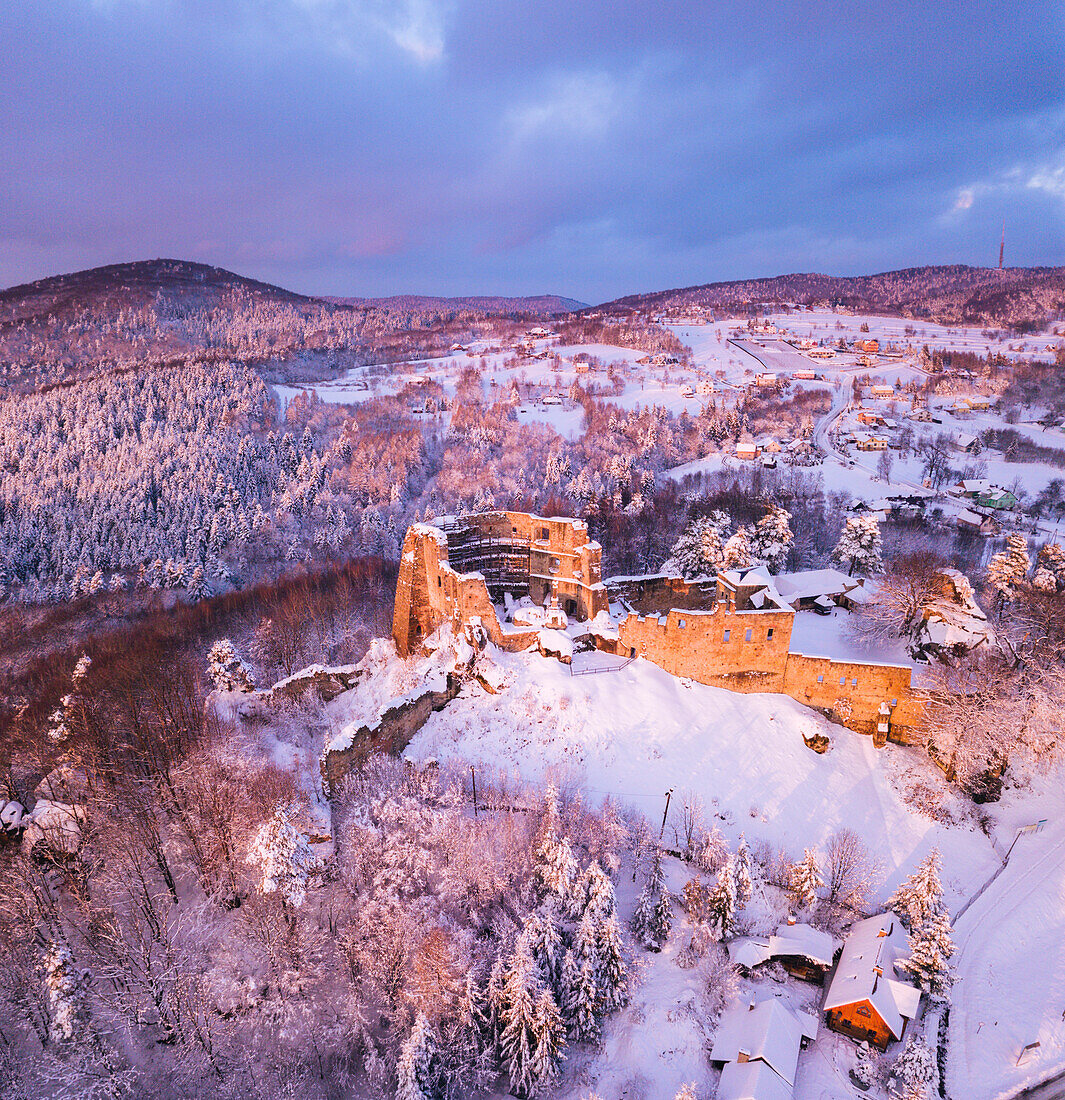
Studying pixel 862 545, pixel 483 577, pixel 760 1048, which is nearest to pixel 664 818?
pixel 760 1048

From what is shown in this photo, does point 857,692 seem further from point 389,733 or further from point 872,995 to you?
point 389,733

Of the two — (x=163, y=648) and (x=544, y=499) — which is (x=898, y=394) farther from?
(x=163, y=648)

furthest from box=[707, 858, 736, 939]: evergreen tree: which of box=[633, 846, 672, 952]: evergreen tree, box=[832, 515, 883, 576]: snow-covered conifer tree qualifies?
box=[832, 515, 883, 576]: snow-covered conifer tree

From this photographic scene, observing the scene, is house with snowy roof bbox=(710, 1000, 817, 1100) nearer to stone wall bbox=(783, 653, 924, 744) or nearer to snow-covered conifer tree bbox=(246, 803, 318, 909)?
snow-covered conifer tree bbox=(246, 803, 318, 909)

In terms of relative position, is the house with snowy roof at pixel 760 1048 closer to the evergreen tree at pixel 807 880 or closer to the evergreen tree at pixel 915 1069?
the evergreen tree at pixel 915 1069

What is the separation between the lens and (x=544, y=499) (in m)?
91.0

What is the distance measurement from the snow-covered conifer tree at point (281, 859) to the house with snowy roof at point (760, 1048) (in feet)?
51.0

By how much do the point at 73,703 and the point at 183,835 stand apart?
49.6 feet

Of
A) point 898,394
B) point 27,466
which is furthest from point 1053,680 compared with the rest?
point 27,466

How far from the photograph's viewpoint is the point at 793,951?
22.9 metres

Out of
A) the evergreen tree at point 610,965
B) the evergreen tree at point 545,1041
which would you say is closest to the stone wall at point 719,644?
the evergreen tree at point 610,965

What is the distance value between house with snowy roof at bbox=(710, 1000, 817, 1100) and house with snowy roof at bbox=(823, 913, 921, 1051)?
1.22m

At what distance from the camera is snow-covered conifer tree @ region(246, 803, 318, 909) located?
70.0 feet

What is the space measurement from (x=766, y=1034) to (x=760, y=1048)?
1.86 feet
